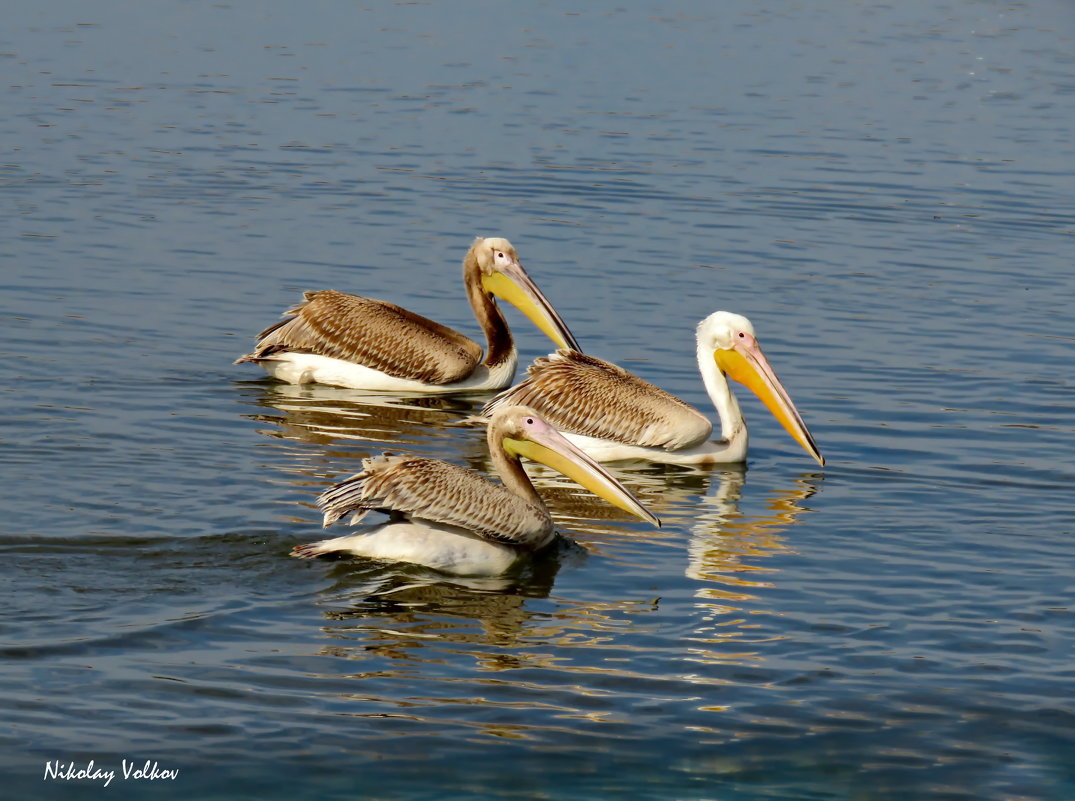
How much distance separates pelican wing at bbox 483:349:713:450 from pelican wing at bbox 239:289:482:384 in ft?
3.42

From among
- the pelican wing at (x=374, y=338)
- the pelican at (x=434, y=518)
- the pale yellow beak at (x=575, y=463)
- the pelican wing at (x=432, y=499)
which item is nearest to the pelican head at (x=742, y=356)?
the pelican wing at (x=374, y=338)

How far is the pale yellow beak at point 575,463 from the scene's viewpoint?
7984 millimetres

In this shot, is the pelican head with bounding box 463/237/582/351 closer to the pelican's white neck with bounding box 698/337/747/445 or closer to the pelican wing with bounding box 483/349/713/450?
the pelican wing with bounding box 483/349/713/450

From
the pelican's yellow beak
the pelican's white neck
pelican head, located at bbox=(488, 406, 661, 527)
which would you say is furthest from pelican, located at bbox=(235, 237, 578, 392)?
pelican head, located at bbox=(488, 406, 661, 527)

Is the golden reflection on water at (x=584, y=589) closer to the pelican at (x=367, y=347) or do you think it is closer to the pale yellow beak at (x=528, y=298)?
the pelican at (x=367, y=347)

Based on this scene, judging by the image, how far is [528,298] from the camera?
1177cm

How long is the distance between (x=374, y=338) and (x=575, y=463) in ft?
12.0

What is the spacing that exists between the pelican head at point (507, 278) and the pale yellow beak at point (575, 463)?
3662 mm

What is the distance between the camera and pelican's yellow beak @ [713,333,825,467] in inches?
387

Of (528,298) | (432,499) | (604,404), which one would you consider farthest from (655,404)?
(432,499)

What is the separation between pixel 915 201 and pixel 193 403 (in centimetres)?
878

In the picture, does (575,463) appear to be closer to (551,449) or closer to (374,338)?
(551,449)

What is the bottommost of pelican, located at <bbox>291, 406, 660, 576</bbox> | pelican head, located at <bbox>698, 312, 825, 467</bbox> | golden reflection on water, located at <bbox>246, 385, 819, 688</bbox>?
golden reflection on water, located at <bbox>246, 385, 819, 688</bbox>

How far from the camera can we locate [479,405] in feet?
37.4
